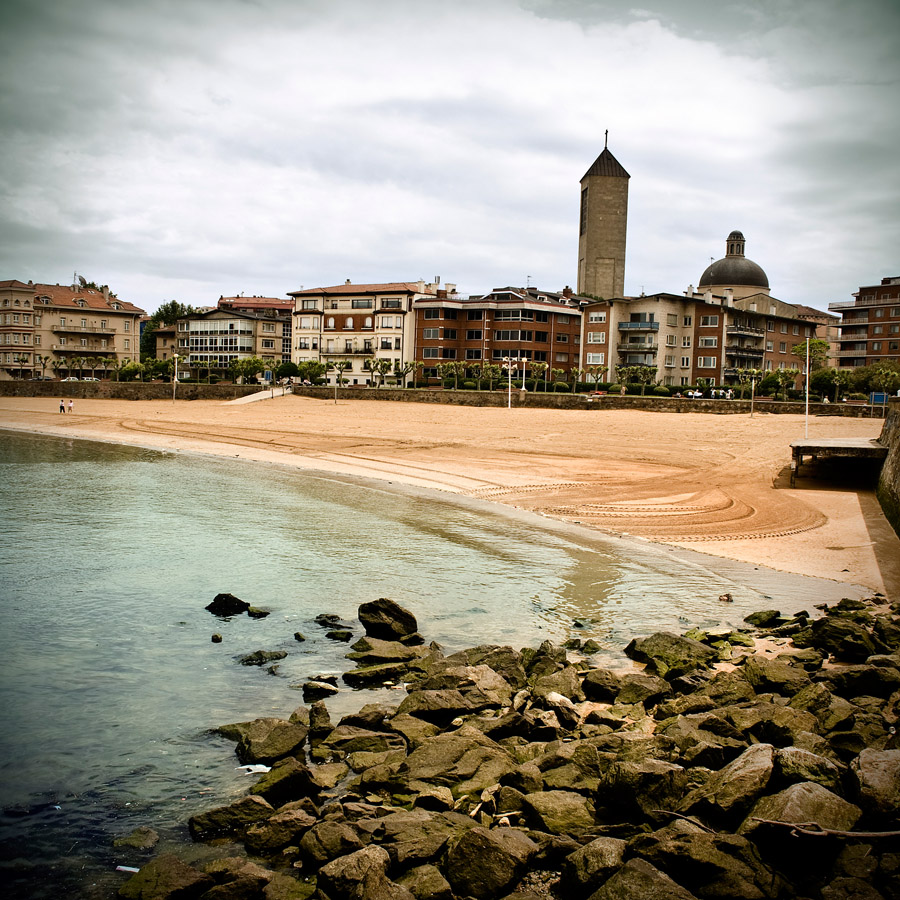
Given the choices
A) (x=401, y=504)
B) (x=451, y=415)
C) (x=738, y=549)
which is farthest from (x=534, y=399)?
(x=738, y=549)

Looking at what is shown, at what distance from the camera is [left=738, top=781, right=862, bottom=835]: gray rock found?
19.0 feet

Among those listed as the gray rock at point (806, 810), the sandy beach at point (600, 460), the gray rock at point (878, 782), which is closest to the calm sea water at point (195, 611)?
the sandy beach at point (600, 460)

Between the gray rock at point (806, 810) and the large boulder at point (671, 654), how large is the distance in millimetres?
4793

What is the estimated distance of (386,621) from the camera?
42.4 ft

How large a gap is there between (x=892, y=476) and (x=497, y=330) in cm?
7269

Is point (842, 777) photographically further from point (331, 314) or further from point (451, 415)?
point (331, 314)

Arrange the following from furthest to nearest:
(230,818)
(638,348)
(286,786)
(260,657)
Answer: (638,348), (260,657), (286,786), (230,818)

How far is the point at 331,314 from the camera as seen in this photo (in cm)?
10406

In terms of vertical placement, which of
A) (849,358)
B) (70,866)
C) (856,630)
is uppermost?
(849,358)

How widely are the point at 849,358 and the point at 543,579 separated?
129 meters

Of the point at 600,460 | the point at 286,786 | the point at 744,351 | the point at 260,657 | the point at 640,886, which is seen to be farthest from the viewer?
the point at 744,351

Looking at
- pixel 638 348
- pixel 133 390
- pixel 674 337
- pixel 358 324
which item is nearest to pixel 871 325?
pixel 674 337

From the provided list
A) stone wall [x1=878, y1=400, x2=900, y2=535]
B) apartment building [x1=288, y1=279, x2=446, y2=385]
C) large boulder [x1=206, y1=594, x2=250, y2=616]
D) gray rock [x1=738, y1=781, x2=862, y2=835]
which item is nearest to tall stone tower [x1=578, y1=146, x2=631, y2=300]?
apartment building [x1=288, y1=279, x2=446, y2=385]

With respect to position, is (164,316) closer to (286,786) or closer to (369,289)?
(369,289)
